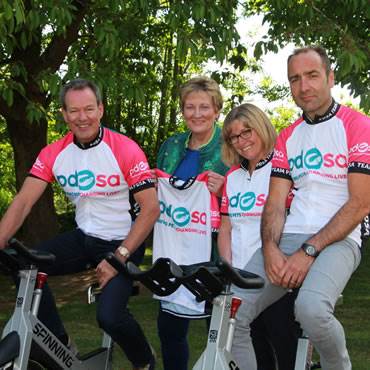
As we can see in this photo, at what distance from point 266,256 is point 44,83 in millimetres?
4968

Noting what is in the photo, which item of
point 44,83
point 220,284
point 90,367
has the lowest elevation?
point 90,367

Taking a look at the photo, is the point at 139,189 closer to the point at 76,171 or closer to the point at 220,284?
the point at 76,171

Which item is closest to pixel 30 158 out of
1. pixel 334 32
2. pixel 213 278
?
pixel 334 32

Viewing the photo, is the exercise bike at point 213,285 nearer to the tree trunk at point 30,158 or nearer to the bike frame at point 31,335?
the bike frame at point 31,335

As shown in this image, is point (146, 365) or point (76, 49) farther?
point (76, 49)

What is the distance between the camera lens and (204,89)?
16.2 ft

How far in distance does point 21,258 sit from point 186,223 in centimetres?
108

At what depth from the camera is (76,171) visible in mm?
4883

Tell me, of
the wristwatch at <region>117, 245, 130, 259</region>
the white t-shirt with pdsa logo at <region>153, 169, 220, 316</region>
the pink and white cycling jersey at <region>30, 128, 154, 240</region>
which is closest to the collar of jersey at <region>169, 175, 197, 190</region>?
the white t-shirt with pdsa logo at <region>153, 169, 220, 316</region>

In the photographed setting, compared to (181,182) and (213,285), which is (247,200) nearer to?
(181,182)

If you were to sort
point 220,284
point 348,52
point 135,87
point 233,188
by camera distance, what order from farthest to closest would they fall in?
point 135,87 < point 348,52 < point 233,188 < point 220,284

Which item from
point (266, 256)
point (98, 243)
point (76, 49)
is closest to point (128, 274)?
point (266, 256)

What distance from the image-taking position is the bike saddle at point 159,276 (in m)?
3.26

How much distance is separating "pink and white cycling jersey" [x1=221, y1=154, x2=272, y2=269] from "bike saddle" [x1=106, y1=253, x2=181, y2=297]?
3.67 feet
